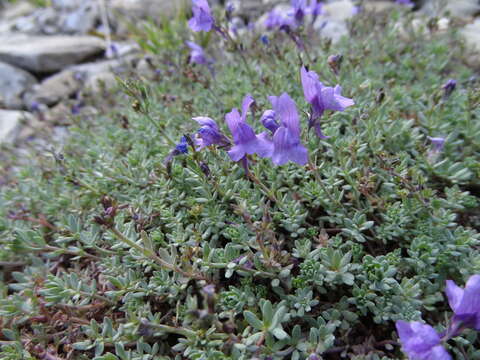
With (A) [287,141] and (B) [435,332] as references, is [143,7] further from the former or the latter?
(B) [435,332]

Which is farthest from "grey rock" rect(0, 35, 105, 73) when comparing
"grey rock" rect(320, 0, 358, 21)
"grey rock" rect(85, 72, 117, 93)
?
"grey rock" rect(320, 0, 358, 21)

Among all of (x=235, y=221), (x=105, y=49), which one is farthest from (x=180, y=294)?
(x=105, y=49)

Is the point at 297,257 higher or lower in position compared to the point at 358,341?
higher

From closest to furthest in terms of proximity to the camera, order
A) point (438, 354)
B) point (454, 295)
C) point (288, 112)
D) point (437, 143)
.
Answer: point (438, 354), point (454, 295), point (288, 112), point (437, 143)

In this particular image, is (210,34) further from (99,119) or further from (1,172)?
(1,172)

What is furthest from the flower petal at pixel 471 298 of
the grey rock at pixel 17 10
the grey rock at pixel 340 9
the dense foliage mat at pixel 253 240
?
the grey rock at pixel 17 10

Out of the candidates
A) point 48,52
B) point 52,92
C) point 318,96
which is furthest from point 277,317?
point 48,52

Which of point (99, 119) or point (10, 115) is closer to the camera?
point (99, 119)

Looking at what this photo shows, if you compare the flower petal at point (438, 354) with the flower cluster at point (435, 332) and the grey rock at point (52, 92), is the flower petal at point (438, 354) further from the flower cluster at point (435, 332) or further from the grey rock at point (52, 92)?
the grey rock at point (52, 92)
